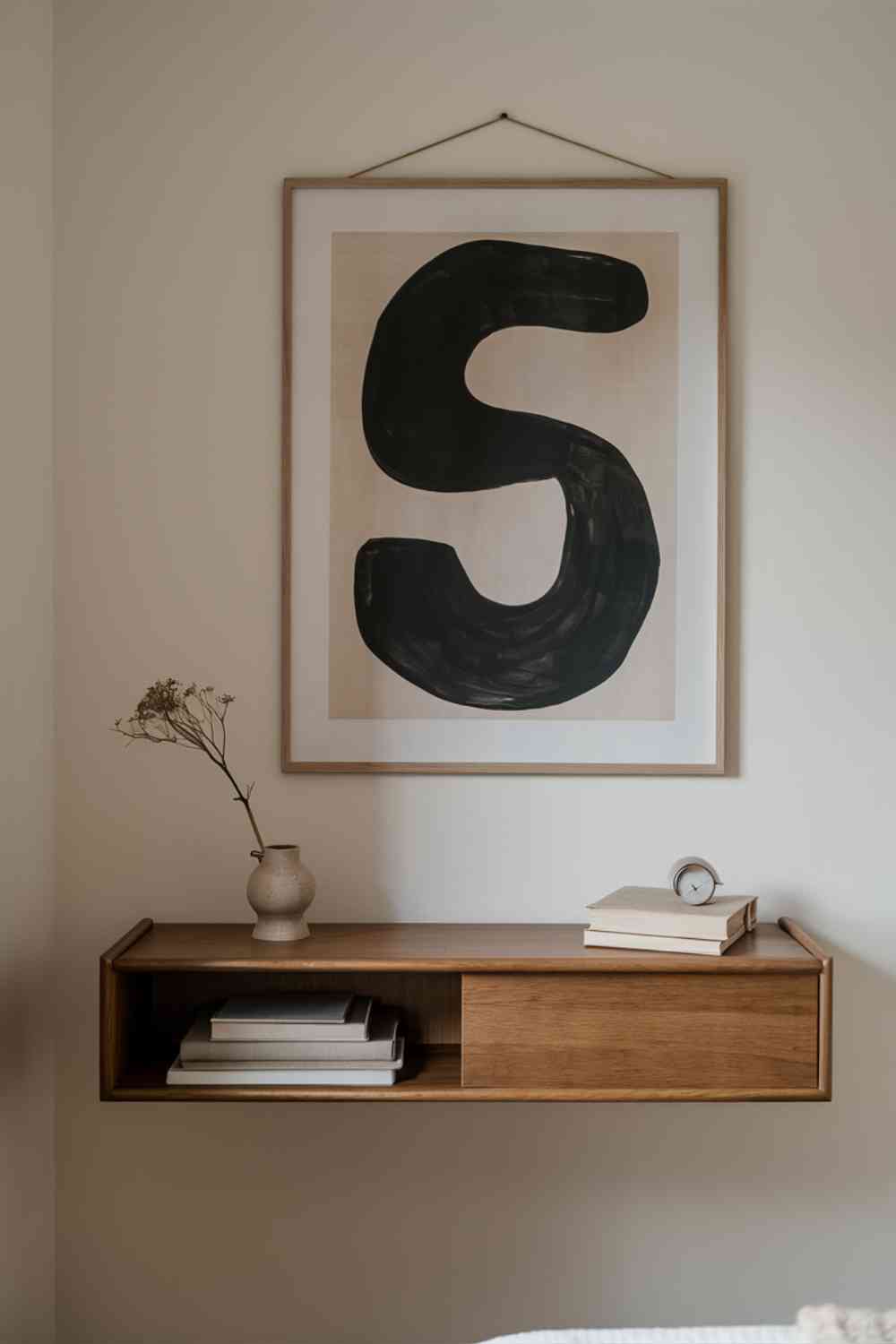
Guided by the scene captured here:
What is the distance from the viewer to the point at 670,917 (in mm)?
1729

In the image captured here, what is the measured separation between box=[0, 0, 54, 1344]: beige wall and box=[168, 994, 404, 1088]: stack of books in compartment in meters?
0.33

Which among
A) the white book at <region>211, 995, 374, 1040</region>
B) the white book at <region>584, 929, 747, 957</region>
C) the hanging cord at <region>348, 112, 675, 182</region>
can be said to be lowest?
the white book at <region>211, 995, 374, 1040</region>

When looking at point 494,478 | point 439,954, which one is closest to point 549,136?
point 494,478

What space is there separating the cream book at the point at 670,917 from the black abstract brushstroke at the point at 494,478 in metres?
0.37

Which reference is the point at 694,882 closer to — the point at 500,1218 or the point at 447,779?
the point at 447,779

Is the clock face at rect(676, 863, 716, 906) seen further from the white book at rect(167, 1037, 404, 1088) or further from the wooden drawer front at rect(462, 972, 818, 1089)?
the white book at rect(167, 1037, 404, 1088)

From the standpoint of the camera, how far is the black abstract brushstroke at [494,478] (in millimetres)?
2008

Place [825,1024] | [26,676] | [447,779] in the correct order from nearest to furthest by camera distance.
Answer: [825,1024]
[26,676]
[447,779]

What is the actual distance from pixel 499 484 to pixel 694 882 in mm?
706

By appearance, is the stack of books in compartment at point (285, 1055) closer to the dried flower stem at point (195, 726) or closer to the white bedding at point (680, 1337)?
the dried flower stem at point (195, 726)

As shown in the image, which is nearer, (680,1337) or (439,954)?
(680,1337)

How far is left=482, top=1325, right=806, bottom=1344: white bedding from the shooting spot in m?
1.16

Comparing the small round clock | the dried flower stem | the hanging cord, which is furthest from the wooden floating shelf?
the hanging cord

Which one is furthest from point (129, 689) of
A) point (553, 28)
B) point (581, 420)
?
point (553, 28)
